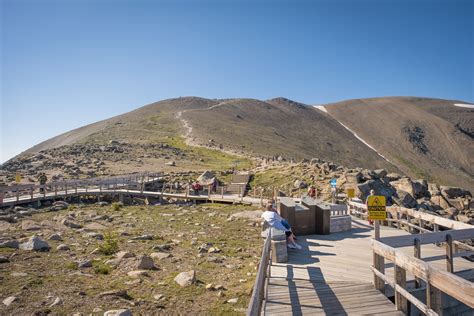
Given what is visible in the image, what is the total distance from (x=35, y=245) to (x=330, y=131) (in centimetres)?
10792

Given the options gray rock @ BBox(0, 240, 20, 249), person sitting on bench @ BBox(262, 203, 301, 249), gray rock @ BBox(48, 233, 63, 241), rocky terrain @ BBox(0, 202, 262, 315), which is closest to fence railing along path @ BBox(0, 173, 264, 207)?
rocky terrain @ BBox(0, 202, 262, 315)

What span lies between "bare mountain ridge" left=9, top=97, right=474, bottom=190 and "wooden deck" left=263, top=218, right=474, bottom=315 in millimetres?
52725

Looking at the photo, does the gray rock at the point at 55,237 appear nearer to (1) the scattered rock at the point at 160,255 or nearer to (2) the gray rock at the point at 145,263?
(1) the scattered rock at the point at 160,255

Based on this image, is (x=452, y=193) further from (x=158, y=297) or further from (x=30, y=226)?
(x=30, y=226)

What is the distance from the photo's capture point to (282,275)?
8516mm

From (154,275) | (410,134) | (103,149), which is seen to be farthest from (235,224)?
(410,134)

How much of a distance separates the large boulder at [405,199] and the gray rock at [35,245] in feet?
70.6

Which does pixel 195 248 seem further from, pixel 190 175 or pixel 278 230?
pixel 190 175

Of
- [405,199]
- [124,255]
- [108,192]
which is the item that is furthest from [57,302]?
[405,199]

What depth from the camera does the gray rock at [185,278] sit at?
9.55 metres

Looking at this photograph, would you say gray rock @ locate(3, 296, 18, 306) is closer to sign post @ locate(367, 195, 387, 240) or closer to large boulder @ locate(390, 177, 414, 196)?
sign post @ locate(367, 195, 387, 240)

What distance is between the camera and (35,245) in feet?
41.8

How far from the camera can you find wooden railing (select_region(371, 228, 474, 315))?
14.8ft

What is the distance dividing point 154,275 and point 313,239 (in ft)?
18.7
